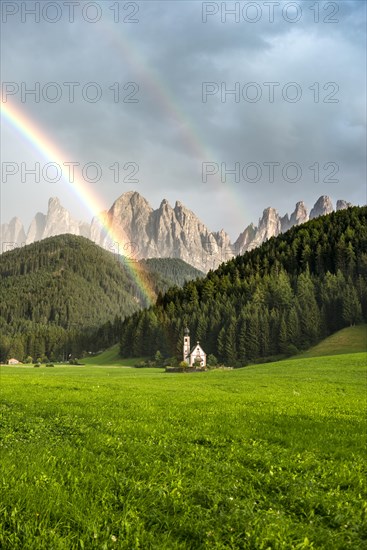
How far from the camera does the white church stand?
392ft

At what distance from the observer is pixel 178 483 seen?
8.16 m

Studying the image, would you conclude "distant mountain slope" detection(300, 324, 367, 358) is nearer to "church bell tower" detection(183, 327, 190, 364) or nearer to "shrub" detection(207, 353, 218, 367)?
"shrub" detection(207, 353, 218, 367)

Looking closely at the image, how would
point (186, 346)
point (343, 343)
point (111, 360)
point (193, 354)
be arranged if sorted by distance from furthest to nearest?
point (111, 360), point (186, 346), point (193, 354), point (343, 343)

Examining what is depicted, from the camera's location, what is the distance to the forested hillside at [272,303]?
12331 centimetres

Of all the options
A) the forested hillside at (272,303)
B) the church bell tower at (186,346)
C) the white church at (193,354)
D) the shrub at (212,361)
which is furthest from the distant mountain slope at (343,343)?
the church bell tower at (186,346)

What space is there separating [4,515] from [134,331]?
6380 inches

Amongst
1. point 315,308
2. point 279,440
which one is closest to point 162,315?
point 315,308

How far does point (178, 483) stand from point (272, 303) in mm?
138239

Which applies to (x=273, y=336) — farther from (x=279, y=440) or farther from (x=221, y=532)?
(x=221, y=532)

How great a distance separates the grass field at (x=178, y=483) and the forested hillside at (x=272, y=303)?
10479 cm

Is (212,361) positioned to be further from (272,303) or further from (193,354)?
(272,303)

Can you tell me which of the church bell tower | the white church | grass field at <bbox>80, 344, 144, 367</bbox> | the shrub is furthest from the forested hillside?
grass field at <bbox>80, 344, 144, 367</bbox>

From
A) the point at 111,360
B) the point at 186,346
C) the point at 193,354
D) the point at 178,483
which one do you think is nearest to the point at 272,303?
the point at 186,346

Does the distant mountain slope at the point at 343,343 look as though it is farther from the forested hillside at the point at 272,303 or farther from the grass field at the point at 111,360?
the grass field at the point at 111,360
